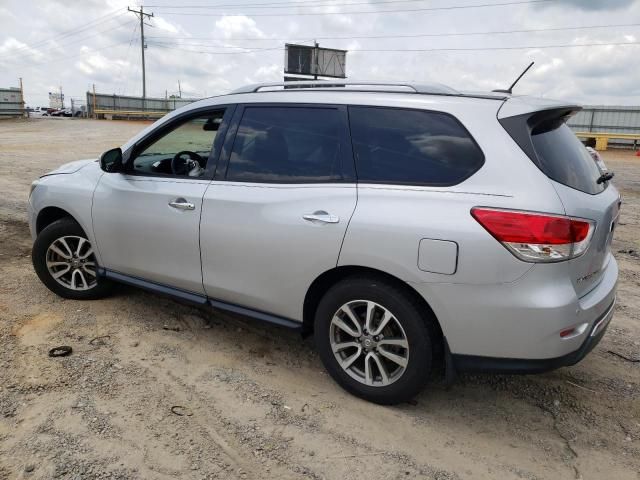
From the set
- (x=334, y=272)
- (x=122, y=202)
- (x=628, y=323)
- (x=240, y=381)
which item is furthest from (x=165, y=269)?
(x=628, y=323)

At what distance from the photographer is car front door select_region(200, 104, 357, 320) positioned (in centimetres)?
305

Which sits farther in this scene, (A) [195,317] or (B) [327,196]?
(A) [195,317]

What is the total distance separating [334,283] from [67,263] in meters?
2.60

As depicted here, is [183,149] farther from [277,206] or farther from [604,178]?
[604,178]

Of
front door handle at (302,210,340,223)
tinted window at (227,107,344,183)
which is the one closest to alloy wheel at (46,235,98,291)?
tinted window at (227,107,344,183)

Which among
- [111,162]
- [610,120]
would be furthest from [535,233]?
[610,120]

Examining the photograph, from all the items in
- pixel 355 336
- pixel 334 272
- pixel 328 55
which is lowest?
pixel 355 336

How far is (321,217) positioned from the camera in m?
3.02

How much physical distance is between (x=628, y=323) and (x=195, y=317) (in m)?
3.54

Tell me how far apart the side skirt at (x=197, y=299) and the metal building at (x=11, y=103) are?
139 ft

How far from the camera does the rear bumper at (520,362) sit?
104 inches

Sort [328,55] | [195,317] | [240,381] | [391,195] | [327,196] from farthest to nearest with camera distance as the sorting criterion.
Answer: [328,55], [195,317], [240,381], [327,196], [391,195]

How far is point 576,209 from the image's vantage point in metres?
2.61

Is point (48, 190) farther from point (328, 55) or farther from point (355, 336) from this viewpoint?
point (328, 55)
